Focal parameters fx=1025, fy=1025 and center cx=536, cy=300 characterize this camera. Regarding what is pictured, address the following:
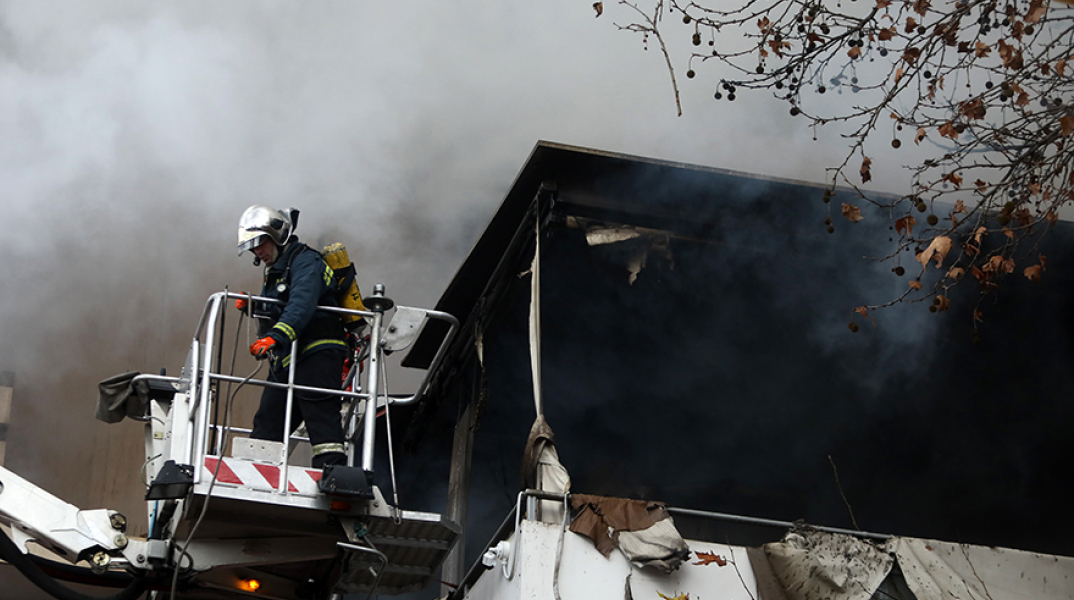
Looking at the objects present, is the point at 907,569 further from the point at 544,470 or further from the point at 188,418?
the point at 188,418

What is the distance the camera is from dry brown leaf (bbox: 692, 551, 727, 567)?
5.53 metres

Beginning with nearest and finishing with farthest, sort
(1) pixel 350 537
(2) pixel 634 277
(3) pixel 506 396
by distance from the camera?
(1) pixel 350 537
(2) pixel 634 277
(3) pixel 506 396

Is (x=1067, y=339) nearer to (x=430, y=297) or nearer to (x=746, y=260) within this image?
(x=746, y=260)

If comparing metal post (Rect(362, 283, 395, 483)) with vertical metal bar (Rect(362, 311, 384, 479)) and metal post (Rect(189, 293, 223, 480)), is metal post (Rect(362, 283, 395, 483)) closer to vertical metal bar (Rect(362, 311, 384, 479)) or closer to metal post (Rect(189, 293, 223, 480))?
vertical metal bar (Rect(362, 311, 384, 479))

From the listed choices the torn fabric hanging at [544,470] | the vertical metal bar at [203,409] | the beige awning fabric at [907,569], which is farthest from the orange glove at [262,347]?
the beige awning fabric at [907,569]

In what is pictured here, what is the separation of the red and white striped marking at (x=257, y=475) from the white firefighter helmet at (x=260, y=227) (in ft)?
4.12

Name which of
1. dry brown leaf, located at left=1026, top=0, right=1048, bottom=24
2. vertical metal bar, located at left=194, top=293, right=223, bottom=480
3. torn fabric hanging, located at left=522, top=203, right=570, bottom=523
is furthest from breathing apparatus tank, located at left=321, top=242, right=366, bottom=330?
dry brown leaf, located at left=1026, top=0, right=1048, bottom=24

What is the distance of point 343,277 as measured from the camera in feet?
19.2

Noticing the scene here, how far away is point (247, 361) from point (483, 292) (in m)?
5.99

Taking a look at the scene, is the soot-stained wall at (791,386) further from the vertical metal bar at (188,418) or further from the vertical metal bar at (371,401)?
the vertical metal bar at (188,418)

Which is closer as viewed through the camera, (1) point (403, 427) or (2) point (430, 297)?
(1) point (403, 427)

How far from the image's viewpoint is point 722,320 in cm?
808

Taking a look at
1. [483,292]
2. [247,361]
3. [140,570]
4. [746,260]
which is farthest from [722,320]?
[247,361]

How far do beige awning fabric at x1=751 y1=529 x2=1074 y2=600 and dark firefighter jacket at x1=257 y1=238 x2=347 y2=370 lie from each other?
2.67 meters
